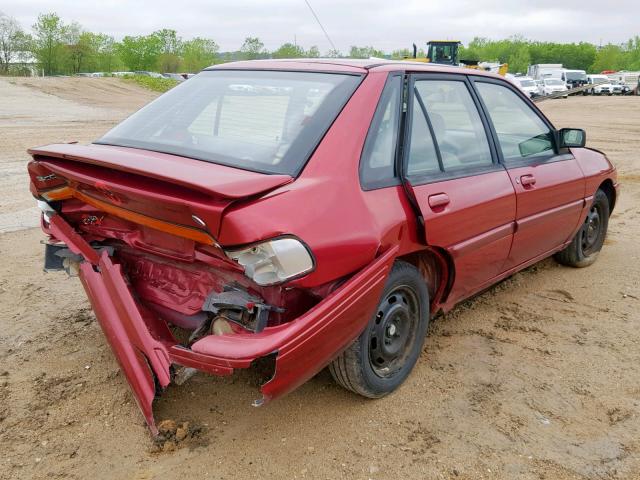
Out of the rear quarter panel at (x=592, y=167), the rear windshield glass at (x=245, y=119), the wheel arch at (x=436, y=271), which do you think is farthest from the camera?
the rear quarter panel at (x=592, y=167)

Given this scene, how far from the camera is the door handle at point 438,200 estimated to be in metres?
3.02

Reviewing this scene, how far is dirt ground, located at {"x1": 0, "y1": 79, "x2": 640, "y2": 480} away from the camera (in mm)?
2570

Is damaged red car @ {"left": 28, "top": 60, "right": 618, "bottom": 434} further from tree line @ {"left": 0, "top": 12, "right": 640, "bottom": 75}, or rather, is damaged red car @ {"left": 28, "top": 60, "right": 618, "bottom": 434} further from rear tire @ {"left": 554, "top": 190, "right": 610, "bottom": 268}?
tree line @ {"left": 0, "top": 12, "right": 640, "bottom": 75}

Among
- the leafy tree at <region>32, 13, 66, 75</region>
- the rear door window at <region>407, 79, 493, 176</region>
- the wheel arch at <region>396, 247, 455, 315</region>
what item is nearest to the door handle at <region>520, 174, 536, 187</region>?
the rear door window at <region>407, 79, 493, 176</region>

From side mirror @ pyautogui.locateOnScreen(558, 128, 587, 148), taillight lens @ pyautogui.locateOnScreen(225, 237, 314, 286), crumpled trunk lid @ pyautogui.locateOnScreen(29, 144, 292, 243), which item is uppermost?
side mirror @ pyautogui.locateOnScreen(558, 128, 587, 148)

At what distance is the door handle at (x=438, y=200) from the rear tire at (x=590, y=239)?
7.39 ft

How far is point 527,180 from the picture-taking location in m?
3.82

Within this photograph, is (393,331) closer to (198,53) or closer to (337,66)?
(337,66)

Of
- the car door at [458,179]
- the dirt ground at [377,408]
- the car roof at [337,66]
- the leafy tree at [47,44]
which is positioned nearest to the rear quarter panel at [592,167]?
the dirt ground at [377,408]

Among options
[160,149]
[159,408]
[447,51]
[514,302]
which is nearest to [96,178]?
[160,149]

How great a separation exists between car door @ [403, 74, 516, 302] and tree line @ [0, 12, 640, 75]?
1745 centimetres

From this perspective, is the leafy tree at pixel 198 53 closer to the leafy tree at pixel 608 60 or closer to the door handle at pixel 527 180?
the leafy tree at pixel 608 60

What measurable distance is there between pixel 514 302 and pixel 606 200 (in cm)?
159

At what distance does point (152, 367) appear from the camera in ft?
8.20
